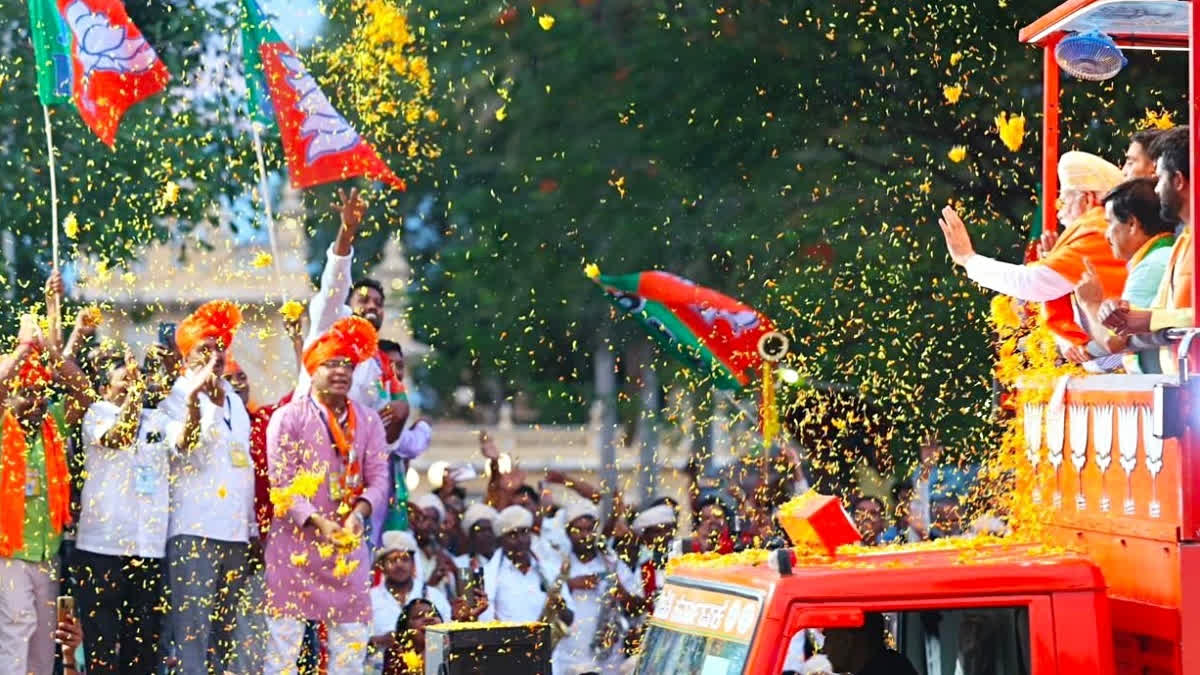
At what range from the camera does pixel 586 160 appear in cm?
1461

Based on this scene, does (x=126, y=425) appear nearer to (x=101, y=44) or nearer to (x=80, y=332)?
(x=80, y=332)

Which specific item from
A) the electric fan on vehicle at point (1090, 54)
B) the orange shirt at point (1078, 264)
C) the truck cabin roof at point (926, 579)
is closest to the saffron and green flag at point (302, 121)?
the electric fan on vehicle at point (1090, 54)

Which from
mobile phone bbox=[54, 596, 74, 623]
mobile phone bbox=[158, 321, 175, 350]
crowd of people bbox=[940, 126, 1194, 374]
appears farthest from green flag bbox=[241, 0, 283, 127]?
crowd of people bbox=[940, 126, 1194, 374]

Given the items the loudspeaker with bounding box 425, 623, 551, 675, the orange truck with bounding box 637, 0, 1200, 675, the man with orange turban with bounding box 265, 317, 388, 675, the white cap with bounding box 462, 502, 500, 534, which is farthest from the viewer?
the white cap with bounding box 462, 502, 500, 534

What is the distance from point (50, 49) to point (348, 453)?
3460 mm

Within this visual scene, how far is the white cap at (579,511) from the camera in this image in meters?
13.2

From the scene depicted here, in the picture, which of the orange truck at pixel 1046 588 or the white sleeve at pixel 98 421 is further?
the white sleeve at pixel 98 421

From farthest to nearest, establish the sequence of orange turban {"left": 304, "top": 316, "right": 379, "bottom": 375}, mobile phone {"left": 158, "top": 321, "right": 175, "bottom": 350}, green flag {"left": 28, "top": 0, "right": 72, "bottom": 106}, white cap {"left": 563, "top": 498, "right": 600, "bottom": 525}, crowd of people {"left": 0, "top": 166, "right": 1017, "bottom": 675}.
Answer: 1. white cap {"left": 563, "top": 498, "right": 600, "bottom": 525}
2. green flag {"left": 28, "top": 0, "right": 72, "bottom": 106}
3. mobile phone {"left": 158, "top": 321, "right": 175, "bottom": 350}
4. orange turban {"left": 304, "top": 316, "right": 379, "bottom": 375}
5. crowd of people {"left": 0, "top": 166, "right": 1017, "bottom": 675}

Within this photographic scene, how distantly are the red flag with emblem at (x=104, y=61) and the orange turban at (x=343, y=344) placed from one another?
8.09ft

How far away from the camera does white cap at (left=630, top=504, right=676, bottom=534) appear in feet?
44.2

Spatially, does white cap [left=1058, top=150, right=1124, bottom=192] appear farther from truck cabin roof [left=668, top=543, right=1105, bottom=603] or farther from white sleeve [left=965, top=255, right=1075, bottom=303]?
truck cabin roof [left=668, top=543, right=1105, bottom=603]

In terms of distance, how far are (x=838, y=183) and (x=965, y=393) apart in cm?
168

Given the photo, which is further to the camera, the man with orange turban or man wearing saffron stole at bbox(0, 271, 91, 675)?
the man with orange turban

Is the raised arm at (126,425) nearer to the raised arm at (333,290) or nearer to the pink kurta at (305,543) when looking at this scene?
the pink kurta at (305,543)
